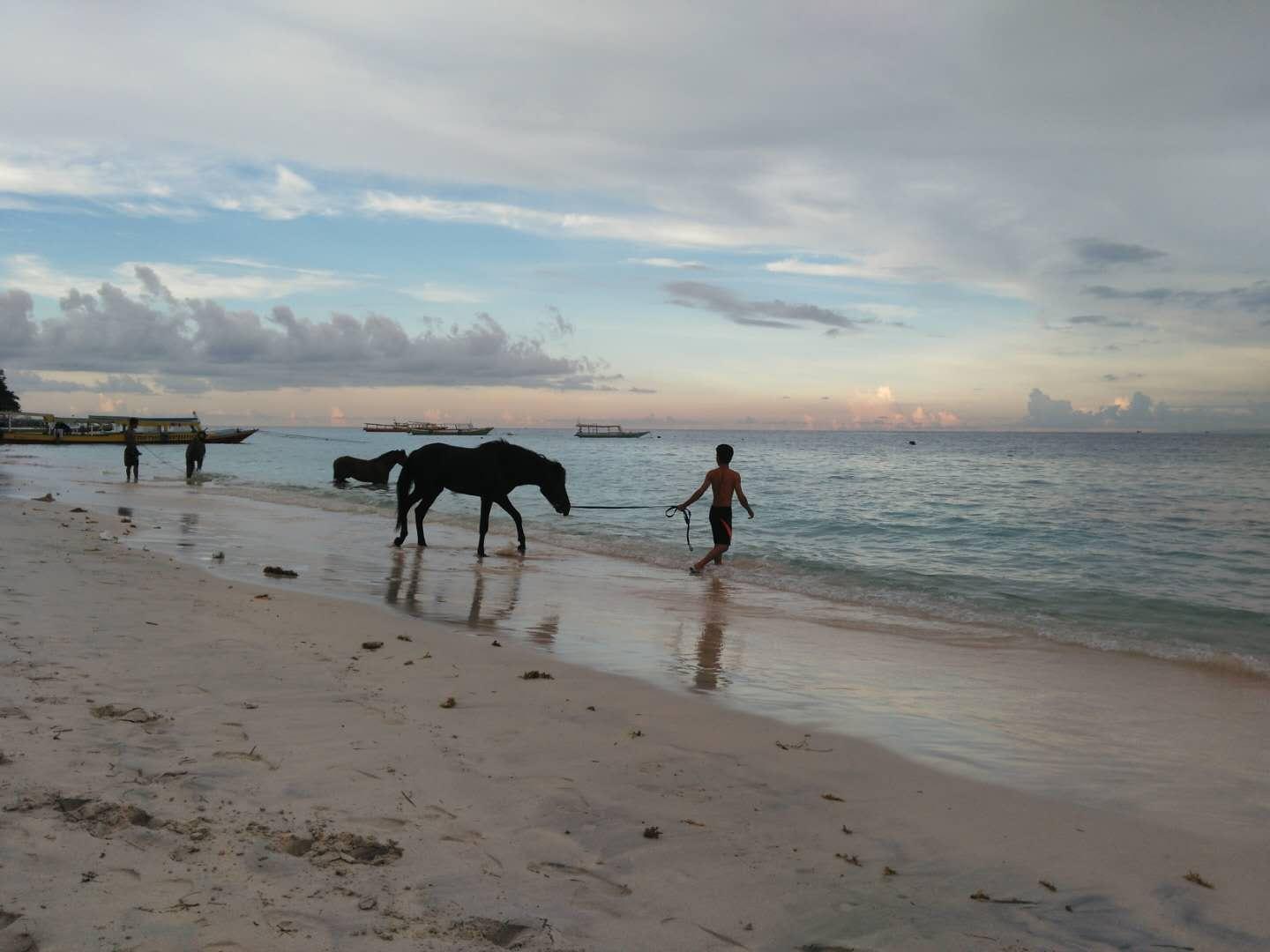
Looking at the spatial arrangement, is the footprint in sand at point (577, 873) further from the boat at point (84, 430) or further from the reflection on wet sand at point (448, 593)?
the boat at point (84, 430)

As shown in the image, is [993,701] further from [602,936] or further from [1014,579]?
[1014,579]

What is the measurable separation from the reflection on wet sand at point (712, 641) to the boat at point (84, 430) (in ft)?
203

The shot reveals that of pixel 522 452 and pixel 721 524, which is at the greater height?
pixel 522 452

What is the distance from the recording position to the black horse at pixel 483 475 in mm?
15938

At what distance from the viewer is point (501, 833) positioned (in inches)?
146

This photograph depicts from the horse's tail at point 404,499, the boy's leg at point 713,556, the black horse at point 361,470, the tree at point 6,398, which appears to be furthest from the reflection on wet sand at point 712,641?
the tree at point 6,398

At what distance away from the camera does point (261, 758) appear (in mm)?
4273

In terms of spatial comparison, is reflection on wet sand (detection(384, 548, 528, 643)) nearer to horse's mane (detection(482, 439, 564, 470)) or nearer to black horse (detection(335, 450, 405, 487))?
horse's mane (detection(482, 439, 564, 470))

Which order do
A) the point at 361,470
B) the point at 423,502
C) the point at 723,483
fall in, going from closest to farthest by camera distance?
the point at 723,483
the point at 423,502
the point at 361,470

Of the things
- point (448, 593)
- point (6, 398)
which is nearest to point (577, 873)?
point (448, 593)

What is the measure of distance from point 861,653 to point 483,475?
902 cm

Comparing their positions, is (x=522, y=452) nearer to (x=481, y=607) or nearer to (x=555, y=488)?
(x=555, y=488)

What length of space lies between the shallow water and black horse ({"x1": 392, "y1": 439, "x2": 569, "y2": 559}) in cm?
97

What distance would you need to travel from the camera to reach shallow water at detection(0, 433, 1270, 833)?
218 inches
